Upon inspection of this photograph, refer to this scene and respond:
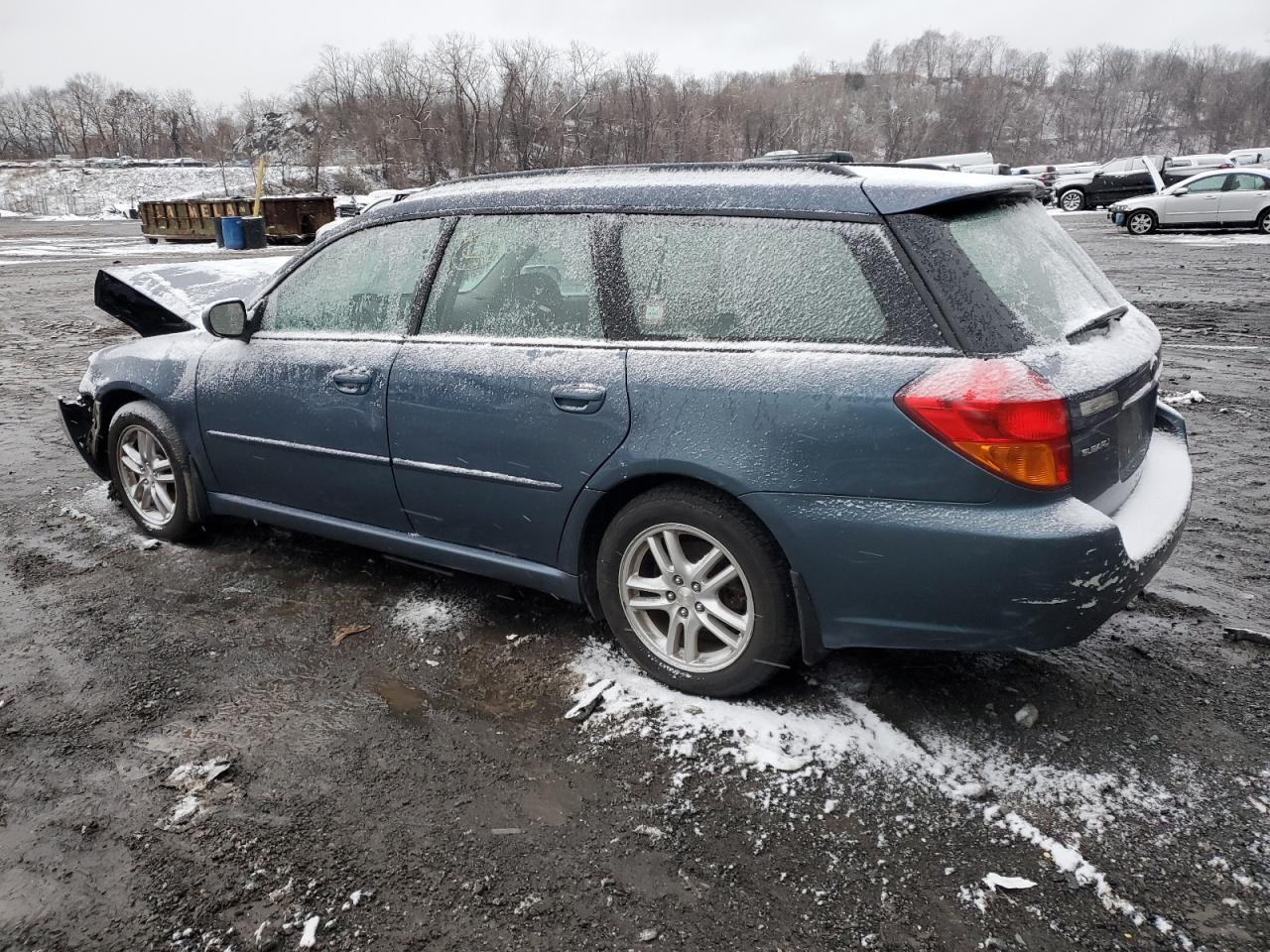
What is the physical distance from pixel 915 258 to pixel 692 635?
4.42 ft

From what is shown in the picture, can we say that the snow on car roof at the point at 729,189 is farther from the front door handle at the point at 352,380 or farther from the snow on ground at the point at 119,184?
Result: the snow on ground at the point at 119,184

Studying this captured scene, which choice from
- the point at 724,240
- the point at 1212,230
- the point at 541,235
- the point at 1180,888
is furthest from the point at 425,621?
the point at 1212,230

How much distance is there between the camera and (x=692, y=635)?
2.91 m

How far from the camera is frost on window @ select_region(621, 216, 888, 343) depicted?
2523 millimetres

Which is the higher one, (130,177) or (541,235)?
(130,177)

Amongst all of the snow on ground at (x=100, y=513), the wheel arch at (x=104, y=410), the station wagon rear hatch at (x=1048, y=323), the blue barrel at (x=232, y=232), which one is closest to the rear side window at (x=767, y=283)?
the station wagon rear hatch at (x=1048, y=323)

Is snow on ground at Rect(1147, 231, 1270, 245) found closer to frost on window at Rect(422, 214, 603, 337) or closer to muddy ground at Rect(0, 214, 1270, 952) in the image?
muddy ground at Rect(0, 214, 1270, 952)

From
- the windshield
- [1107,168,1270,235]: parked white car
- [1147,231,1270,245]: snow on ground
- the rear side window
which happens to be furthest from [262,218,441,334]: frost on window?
[1107,168,1270,235]: parked white car

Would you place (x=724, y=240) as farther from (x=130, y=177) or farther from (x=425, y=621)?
(x=130, y=177)

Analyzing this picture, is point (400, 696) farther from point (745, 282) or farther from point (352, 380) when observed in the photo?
point (745, 282)

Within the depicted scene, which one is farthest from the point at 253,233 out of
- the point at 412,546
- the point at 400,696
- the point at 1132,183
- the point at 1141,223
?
the point at 1132,183

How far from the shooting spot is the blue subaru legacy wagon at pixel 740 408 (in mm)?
2363

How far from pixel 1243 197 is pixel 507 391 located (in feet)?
79.5

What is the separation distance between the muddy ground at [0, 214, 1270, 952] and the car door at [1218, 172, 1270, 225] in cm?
2172
